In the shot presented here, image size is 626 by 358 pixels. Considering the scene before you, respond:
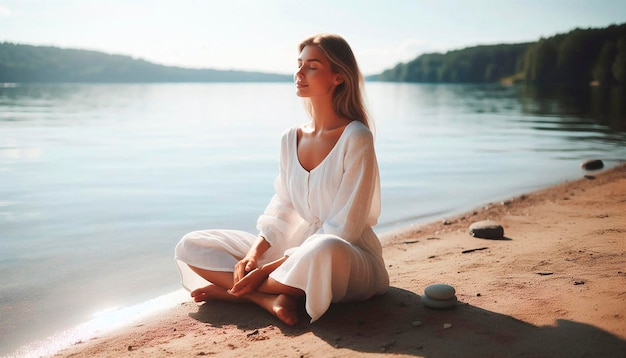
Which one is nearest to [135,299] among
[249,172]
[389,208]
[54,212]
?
[54,212]

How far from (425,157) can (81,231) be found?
902cm

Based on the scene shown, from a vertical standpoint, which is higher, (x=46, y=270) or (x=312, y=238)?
(x=312, y=238)

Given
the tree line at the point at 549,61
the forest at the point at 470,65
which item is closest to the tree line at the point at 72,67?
the forest at the point at 470,65

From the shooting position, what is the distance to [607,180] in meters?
10.1

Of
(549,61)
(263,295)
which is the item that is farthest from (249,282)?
(549,61)

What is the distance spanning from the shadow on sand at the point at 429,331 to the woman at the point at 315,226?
116 millimetres

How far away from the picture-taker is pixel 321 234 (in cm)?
368

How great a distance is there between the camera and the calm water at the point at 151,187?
16.8ft

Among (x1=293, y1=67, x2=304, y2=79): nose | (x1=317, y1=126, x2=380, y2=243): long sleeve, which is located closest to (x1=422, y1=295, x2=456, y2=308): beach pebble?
(x1=317, y1=126, x2=380, y2=243): long sleeve

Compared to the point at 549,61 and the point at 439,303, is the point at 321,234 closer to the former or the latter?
the point at 439,303

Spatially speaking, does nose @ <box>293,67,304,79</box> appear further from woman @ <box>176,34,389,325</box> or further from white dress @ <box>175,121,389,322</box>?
white dress @ <box>175,121,389,322</box>

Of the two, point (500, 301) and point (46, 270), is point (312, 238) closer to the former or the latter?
point (500, 301)

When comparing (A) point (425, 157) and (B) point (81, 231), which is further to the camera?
(A) point (425, 157)

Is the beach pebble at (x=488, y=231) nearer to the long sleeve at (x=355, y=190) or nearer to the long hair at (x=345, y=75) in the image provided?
the long hair at (x=345, y=75)
